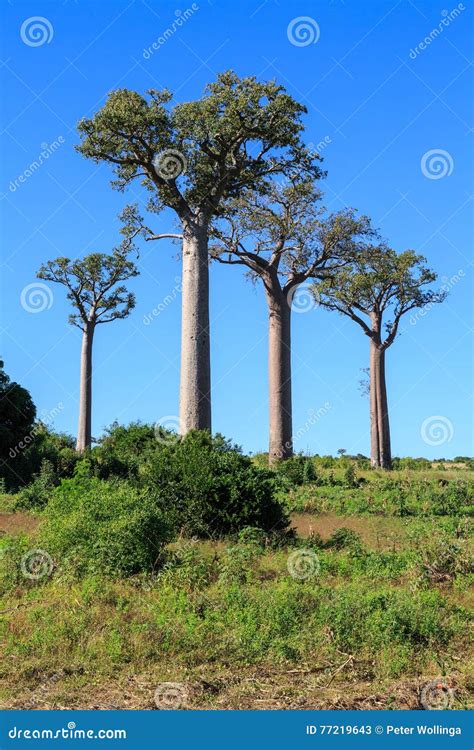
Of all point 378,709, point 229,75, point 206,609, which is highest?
point 229,75

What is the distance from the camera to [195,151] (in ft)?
67.4

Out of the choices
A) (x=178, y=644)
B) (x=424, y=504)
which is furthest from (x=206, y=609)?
(x=424, y=504)

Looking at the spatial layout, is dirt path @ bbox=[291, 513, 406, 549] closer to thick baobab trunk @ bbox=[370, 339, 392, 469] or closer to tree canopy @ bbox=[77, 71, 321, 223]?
tree canopy @ bbox=[77, 71, 321, 223]

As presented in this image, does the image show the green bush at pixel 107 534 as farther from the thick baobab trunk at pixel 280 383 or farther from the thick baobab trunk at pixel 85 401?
the thick baobab trunk at pixel 85 401

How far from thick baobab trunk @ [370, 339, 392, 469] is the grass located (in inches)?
779

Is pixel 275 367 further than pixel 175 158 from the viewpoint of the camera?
Result: Yes

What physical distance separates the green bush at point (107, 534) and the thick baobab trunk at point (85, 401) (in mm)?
20412

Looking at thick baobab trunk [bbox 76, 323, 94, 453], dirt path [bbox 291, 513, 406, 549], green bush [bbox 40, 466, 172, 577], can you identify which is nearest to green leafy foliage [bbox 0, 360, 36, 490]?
thick baobab trunk [bbox 76, 323, 94, 453]

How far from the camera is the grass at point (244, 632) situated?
7.61 metres

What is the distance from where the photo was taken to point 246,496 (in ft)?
44.6

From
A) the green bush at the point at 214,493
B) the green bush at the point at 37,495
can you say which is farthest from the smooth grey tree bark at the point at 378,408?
the green bush at the point at 214,493

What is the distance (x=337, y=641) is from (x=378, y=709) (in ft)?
4.89

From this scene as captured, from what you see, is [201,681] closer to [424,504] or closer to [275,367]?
[424,504]

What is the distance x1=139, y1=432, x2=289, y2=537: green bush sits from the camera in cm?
1332
